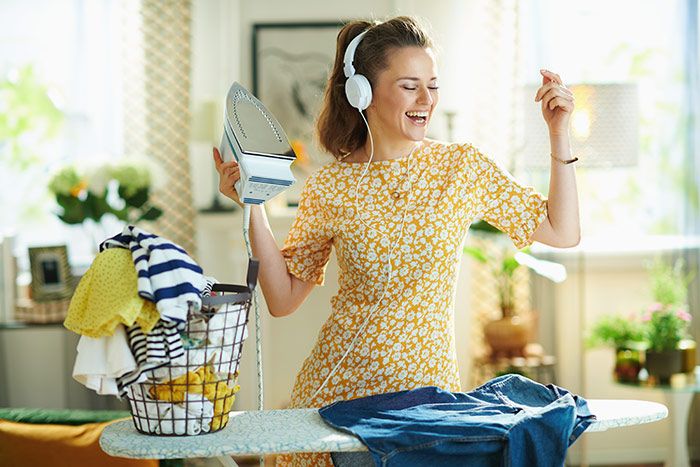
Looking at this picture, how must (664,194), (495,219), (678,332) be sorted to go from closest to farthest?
(495,219)
(678,332)
(664,194)

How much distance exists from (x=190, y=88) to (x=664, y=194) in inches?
91.6

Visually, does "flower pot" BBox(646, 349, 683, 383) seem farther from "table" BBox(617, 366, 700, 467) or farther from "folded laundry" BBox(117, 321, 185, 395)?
"folded laundry" BBox(117, 321, 185, 395)

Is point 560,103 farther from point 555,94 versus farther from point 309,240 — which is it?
point 309,240

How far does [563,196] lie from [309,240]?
49 cm

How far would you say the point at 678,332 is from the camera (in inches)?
141

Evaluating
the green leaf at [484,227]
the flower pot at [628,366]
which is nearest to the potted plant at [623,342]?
the flower pot at [628,366]

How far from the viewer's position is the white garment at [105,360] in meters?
1.39

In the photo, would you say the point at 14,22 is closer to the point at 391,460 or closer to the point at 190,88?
the point at 190,88

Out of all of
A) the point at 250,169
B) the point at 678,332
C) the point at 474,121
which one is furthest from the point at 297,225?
the point at 474,121

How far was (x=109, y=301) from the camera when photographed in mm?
1402

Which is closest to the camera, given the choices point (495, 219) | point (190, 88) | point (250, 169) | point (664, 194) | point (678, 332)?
point (250, 169)

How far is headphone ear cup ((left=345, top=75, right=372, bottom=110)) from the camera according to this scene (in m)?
1.84

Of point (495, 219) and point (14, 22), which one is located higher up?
point (14, 22)

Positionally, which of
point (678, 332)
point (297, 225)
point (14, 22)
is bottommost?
point (678, 332)
